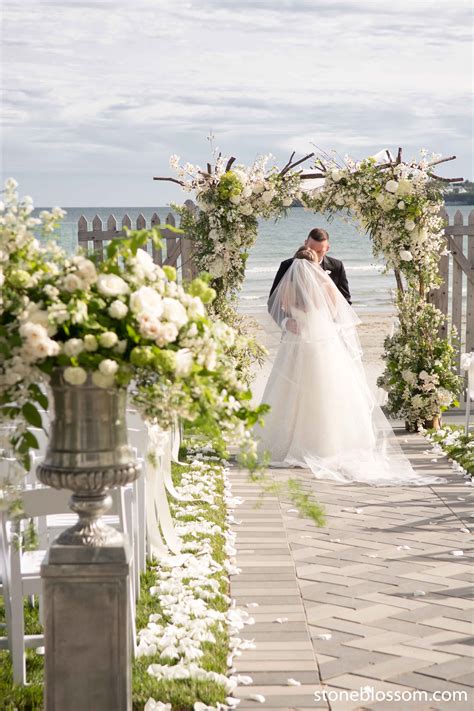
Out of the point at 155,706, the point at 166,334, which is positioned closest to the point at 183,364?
the point at 166,334

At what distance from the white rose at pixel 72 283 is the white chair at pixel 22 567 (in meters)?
0.99

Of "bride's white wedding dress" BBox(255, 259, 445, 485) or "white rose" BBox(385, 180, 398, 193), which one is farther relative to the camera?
"white rose" BBox(385, 180, 398, 193)

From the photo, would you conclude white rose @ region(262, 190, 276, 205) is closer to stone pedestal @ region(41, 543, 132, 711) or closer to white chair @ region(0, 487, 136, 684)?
white chair @ region(0, 487, 136, 684)

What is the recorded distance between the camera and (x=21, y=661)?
3.74 meters

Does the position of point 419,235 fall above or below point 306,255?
above

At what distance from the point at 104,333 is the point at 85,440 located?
360mm

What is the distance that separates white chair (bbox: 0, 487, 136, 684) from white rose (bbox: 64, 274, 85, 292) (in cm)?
99

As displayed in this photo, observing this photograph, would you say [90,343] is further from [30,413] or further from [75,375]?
[30,413]

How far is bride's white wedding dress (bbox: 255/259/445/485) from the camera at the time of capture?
7.92 meters

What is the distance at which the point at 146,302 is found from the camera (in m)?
2.67

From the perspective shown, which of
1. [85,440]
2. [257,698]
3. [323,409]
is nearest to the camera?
[85,440]

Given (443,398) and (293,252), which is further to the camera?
(293,252)

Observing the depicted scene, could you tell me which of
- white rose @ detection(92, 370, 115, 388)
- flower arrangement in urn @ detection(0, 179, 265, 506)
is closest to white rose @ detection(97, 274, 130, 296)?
flower arrangement in urn @ detection(0, 179, 265, 506)

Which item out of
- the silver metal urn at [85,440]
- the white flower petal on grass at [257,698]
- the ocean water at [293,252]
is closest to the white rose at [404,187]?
the white flower petal on grass at [257,698]
